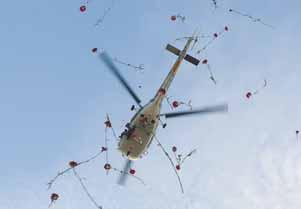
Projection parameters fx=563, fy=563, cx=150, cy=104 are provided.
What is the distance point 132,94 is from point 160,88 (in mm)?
4771

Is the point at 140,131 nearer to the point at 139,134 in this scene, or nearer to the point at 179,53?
the point at 139,134

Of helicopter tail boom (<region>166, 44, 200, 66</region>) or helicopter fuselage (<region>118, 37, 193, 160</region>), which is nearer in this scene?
helicopter fuselage (<region>118, 37, 193, 160</region>)

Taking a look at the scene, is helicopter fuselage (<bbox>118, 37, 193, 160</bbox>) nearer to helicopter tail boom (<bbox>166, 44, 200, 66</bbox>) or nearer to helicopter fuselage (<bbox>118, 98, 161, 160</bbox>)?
helicopter fuselage (<bbox>118, 98, 161, 160</bbox>)

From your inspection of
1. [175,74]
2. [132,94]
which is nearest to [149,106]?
[132,94]

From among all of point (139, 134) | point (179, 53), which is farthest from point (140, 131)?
point (179, 53)

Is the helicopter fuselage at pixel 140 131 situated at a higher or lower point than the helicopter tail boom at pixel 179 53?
lower

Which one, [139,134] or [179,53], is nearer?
[139,134]

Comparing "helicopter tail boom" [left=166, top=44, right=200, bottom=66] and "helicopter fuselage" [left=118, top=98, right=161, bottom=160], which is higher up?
"helicopter tail boom" [left=166, top=44, right=200, bottom=66]

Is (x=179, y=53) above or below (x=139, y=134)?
above

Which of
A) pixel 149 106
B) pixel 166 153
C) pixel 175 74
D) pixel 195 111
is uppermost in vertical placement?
pixel 175 74

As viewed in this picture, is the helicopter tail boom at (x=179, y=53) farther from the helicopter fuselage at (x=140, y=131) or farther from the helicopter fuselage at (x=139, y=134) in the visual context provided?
the helicopter fuselage at (x=139, y=134)

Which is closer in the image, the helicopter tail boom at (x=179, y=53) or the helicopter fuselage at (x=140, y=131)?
the helicopter fuselage at (x=140, y=131)

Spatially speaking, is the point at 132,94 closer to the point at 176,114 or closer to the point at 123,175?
the point at 176,114

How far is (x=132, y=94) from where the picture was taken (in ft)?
179
